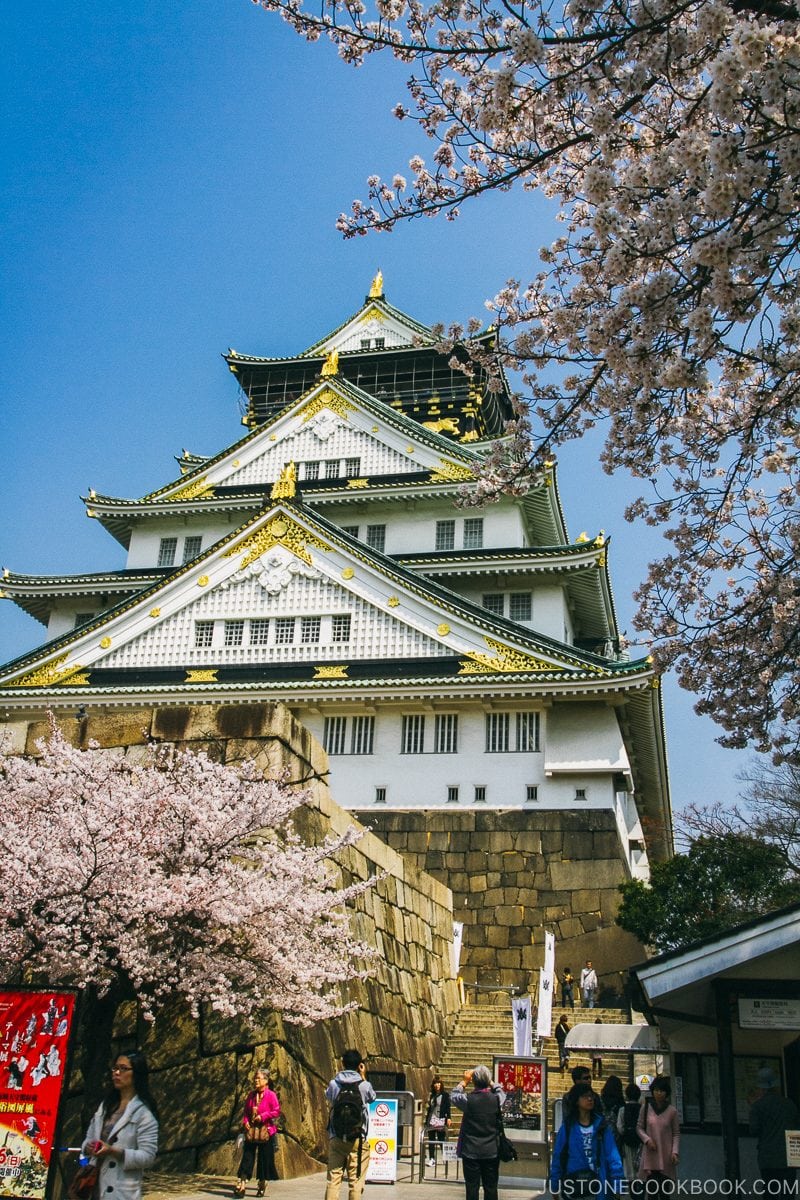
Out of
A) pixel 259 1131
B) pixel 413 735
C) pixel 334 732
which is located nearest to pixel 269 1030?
pixel 259 1131

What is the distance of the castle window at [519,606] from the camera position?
3203 centimetres

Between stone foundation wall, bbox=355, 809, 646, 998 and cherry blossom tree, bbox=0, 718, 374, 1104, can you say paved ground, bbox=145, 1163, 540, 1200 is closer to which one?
cherry blossom tree, bbox=0, 718, 374, 1104

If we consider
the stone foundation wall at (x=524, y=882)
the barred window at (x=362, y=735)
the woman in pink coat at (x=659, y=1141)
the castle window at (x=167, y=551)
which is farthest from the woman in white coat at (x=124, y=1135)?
the castle window at (x=167, y=551)

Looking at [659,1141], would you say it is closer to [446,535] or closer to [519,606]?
[519,606]

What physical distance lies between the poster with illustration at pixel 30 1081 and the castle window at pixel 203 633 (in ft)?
70.7

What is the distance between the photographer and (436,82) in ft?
27.8

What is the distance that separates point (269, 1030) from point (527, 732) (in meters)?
15.9

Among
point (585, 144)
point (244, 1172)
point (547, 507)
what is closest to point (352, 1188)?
point (244, 1172)

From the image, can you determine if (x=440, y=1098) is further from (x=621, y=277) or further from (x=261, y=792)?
(x=621, y=277)

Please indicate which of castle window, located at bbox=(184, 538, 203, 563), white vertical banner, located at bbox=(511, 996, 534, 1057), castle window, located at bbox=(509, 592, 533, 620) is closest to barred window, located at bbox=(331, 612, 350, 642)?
castle window, located at bbox=(509, 592, 533, 620)

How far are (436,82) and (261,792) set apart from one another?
254 inches

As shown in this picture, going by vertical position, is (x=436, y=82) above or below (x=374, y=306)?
below

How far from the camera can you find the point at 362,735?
89.9 ft

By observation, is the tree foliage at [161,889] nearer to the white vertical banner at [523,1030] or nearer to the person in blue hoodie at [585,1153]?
the person in blue hoodie at [585,1153]
